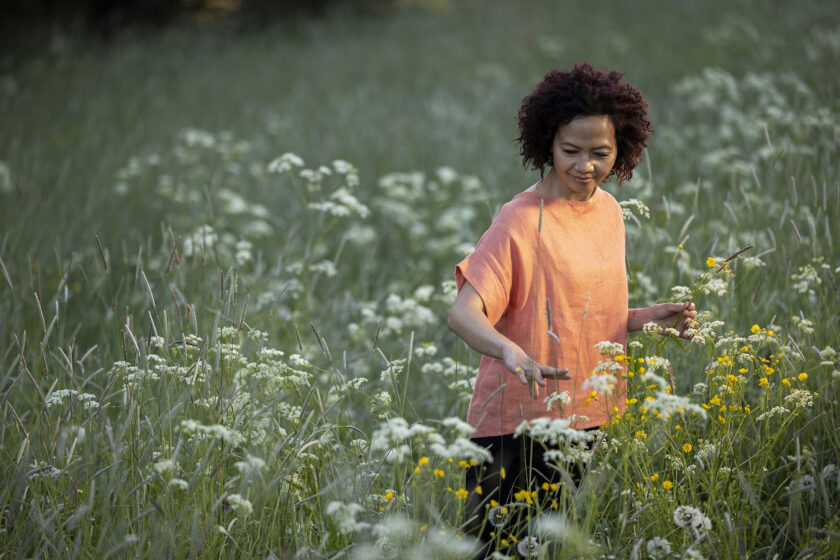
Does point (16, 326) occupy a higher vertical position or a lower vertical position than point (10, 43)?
lower

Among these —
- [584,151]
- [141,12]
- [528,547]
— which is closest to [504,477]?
[528,547]

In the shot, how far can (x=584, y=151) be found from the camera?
2.18m

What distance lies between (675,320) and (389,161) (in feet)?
17.3

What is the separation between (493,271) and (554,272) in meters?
0.18

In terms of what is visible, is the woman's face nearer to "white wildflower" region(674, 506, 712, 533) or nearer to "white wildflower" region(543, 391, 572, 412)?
"white wildflower" region(543, 391, 572, 412)

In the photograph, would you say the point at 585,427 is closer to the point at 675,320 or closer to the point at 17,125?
the point at 675,320

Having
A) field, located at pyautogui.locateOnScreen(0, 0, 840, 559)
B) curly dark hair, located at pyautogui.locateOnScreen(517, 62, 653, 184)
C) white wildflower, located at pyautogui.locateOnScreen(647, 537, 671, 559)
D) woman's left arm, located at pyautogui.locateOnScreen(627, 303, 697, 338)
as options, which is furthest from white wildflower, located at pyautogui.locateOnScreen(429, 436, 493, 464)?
curly dark hair, located at pyautogui.locateOnScreen(517, 62, 653, 184)

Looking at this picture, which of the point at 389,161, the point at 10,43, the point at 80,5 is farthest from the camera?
the point at 80,5

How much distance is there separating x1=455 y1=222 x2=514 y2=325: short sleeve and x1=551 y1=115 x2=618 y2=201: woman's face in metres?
0.25

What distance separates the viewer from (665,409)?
1836 mm

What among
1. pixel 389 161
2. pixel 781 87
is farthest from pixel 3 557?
pixel 781 87

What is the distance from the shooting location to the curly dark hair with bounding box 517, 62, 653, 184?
219 centimetres

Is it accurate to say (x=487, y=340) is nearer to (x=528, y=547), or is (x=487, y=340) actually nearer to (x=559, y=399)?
(x=559, y=399)

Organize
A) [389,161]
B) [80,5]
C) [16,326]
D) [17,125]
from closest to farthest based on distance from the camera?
[16,326] → [389,161] → [17,125] → [80,5]
